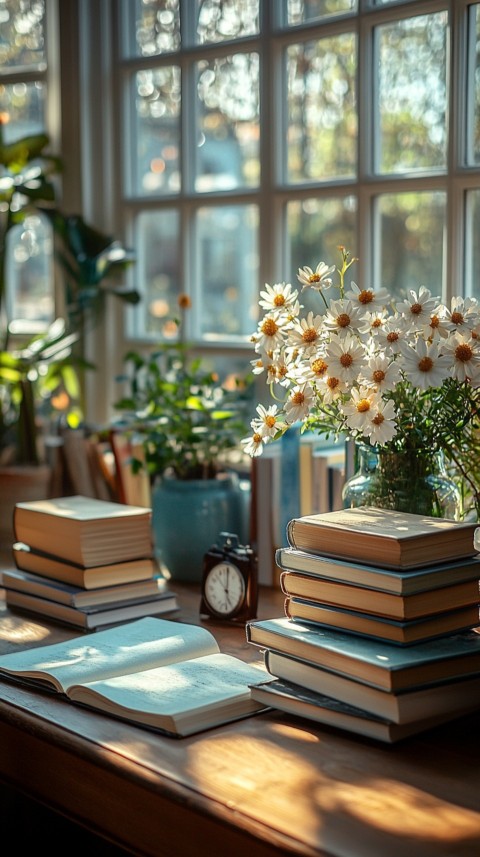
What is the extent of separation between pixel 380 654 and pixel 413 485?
1.26 feet

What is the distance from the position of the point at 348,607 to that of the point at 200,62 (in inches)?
66.1

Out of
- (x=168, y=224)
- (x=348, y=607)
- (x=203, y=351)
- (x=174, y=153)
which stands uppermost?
(x=174, y=153)

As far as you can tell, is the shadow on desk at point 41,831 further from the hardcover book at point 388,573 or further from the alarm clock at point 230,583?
the hardcover book at point 388,573

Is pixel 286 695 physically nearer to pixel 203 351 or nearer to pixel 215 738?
pixel 215 738

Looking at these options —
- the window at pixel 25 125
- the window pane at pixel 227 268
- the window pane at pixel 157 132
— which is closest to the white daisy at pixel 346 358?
the window pane at pixel 227 268

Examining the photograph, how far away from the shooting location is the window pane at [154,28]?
259 centimetres

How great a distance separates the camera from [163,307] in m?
2.74

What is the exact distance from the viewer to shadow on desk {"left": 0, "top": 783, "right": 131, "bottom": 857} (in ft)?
7.41

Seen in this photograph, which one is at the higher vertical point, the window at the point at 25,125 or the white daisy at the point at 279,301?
the window at the point at 25,125

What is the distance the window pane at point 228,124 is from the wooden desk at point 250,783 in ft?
4.90

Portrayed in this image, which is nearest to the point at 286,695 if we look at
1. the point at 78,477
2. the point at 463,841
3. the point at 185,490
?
the point at 463,841

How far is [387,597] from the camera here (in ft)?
4.20

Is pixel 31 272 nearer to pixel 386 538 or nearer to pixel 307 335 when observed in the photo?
pixel 307 335

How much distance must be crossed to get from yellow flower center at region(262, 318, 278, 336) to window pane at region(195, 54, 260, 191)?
0.93 metres
